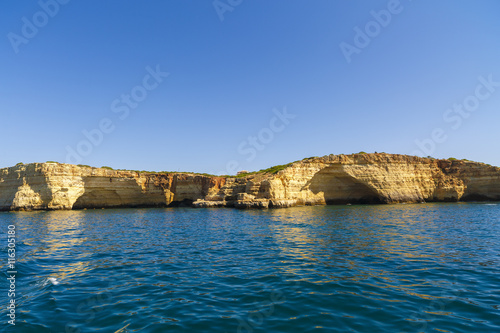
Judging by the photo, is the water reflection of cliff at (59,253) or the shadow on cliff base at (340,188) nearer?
the water reflection of cliff at (59,253)

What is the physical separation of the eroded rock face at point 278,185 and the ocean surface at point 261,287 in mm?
34751

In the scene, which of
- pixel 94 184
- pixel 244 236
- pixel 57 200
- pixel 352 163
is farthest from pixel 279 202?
pixel 57 200

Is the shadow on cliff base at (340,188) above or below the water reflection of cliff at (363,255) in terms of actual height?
above

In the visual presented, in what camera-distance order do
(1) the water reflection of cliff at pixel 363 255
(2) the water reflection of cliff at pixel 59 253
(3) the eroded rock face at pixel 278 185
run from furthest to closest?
(3) the eroded rock face at pixel 278 185
(2) the water reflection of cliff at pixel 59 253
(1) the water reflection of cliff at pixel 363 255

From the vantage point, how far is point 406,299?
734cm

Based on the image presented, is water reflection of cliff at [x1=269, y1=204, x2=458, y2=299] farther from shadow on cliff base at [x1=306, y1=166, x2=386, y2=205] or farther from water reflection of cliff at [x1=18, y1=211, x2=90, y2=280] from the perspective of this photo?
shadow on cliff base at [x1=306, y1=166, x2=386, y2=205]

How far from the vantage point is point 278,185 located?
5059 centimetres

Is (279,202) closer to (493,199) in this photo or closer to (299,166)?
(299,166)

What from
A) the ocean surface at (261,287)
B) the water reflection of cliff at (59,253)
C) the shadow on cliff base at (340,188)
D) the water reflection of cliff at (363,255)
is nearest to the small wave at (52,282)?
the ocean surface at (261,287)

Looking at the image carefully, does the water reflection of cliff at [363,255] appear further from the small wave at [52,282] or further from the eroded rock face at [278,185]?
the eroded rock face at [278,185]

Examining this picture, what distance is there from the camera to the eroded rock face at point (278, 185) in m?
50.6

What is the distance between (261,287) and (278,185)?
42407 mm

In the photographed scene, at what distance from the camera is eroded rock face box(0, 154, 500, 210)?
50.6 m

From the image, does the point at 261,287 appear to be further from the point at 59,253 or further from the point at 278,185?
the point at 278,185
